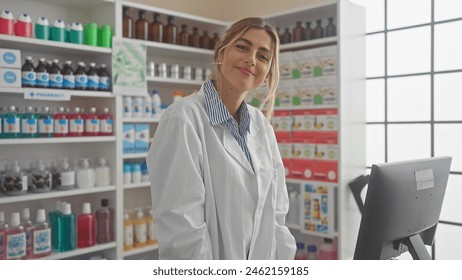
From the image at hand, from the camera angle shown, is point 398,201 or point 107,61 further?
point 107,61

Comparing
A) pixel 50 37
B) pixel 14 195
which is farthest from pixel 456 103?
pixel 14 195

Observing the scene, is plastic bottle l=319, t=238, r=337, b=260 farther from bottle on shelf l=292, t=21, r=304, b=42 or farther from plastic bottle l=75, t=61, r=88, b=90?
plastic bottle l=75, t=61, r=88, b=90

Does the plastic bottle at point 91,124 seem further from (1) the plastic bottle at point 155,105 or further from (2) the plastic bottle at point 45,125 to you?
(1) the plastic bottle at point 155,105

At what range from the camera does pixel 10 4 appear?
2859 millimetres

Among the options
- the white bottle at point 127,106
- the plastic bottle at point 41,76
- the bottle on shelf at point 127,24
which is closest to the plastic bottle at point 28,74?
the plastic bottle at point 41,76

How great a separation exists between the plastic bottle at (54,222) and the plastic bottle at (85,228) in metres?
0.15

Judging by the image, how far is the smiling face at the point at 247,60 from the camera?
1.46 m

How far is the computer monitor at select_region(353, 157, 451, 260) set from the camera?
124 centimetres

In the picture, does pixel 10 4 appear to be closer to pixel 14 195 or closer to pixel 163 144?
pixel 14 195

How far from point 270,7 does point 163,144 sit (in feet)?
9.68

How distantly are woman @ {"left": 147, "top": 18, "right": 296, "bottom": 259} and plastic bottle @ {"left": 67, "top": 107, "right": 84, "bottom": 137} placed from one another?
163 centimetres

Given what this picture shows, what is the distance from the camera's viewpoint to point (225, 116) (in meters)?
1.47

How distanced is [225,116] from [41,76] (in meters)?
1.75

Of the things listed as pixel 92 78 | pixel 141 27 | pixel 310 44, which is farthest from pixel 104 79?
pixel 310 44
